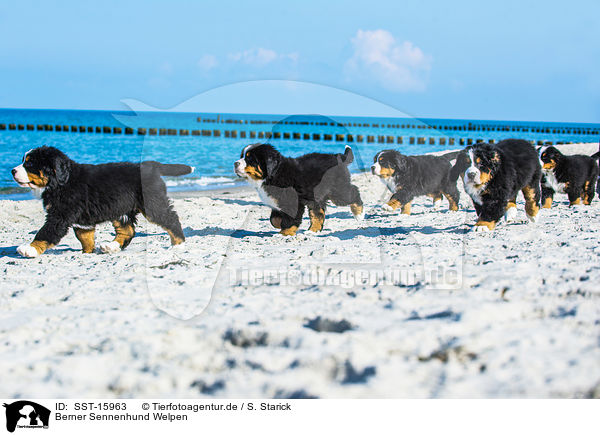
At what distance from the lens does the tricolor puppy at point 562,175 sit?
8320 millimetres

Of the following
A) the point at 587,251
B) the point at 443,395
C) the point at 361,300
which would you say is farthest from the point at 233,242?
the point at 443,395

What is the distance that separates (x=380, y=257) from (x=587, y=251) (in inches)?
63.7

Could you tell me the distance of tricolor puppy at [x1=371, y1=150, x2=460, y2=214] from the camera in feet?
26.2

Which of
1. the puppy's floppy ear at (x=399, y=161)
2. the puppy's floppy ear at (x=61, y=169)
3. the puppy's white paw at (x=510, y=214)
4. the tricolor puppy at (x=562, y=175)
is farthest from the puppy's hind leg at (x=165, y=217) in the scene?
the tricolor puppy at (x=562, y=175)

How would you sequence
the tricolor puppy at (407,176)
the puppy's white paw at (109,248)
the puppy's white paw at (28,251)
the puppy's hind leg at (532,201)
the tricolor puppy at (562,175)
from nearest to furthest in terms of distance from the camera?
1. the puppy's white paw at (28,251)
2. the puppy's white paw at (109,248)
3. the puppy's hind leg at (532,201)
4. the tricolor puppy at (407,176)
5. the tricolor puppy at (562,175)

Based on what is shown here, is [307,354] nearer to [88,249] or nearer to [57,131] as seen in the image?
[88,249]

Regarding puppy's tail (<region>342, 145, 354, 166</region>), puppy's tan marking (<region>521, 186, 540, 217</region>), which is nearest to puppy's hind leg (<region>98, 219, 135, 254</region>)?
puppy's tail (<region>342, 145, 354, 166</region>)

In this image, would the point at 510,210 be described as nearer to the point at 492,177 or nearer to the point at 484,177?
the point at 492,177

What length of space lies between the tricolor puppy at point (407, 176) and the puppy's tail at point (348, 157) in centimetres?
133

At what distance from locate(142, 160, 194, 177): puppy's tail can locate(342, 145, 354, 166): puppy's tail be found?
1.93 m
